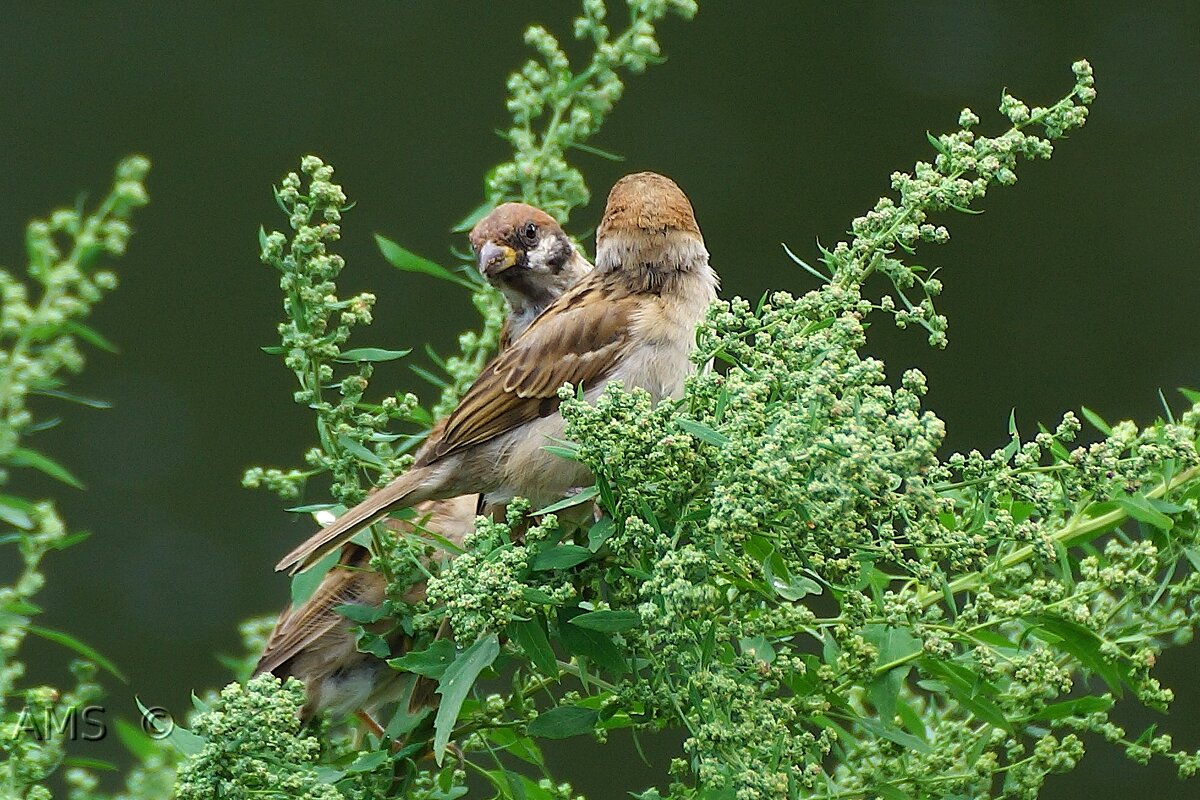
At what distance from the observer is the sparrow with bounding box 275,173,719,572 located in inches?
61.6

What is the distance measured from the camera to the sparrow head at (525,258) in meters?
1.89

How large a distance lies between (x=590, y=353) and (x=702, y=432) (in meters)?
0.86

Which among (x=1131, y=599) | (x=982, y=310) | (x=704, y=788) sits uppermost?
(x=982, y=310)

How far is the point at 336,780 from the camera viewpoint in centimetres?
98

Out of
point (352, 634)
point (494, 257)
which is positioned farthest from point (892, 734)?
point (494, 257)

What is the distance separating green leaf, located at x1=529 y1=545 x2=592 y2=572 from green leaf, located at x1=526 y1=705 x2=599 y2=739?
4.8 inches

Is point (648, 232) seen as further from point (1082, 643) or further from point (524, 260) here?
point (1082, 643)

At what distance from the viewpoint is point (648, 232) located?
1.73 metres

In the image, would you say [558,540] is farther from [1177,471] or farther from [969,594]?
[1177,471]

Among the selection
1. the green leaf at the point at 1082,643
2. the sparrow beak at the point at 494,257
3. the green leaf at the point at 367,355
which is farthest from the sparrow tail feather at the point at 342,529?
the sparrow beak at the point at 494,257

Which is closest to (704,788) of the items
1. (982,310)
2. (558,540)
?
(558,540)

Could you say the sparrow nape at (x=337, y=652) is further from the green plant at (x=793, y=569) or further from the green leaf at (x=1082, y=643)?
the green leaf at (x=1082, y=643)

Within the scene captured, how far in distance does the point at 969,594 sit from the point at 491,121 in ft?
8.65

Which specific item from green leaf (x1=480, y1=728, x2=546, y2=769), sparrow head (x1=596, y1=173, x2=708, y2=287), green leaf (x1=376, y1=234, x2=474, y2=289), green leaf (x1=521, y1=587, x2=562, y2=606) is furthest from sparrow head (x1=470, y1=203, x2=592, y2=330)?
Result: green leaf (x1=521, y1=587, x2=562, y2=606)
